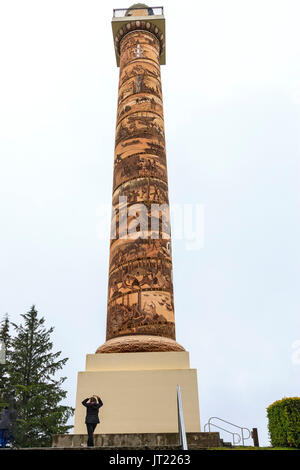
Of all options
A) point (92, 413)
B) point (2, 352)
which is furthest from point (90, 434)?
point (2, 352)

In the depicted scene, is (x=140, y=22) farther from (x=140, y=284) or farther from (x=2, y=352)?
(x=2, y=352)

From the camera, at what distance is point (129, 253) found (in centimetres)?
795

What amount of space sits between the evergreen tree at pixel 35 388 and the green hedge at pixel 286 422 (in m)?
12.0

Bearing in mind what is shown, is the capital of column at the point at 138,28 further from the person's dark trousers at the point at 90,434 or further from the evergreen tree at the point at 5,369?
the evergreen tree at the point at 5,369

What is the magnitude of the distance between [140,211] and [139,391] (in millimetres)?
3437

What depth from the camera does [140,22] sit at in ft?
35.9

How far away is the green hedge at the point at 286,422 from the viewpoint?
6.81m

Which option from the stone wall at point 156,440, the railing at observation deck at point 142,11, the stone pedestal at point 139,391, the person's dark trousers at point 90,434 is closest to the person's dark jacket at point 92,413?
the person's dark trousers at point 90,434

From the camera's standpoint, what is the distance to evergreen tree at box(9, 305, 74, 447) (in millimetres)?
17094

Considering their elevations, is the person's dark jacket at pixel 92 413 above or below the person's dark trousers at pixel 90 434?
above

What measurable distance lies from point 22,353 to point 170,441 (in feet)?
53.6
